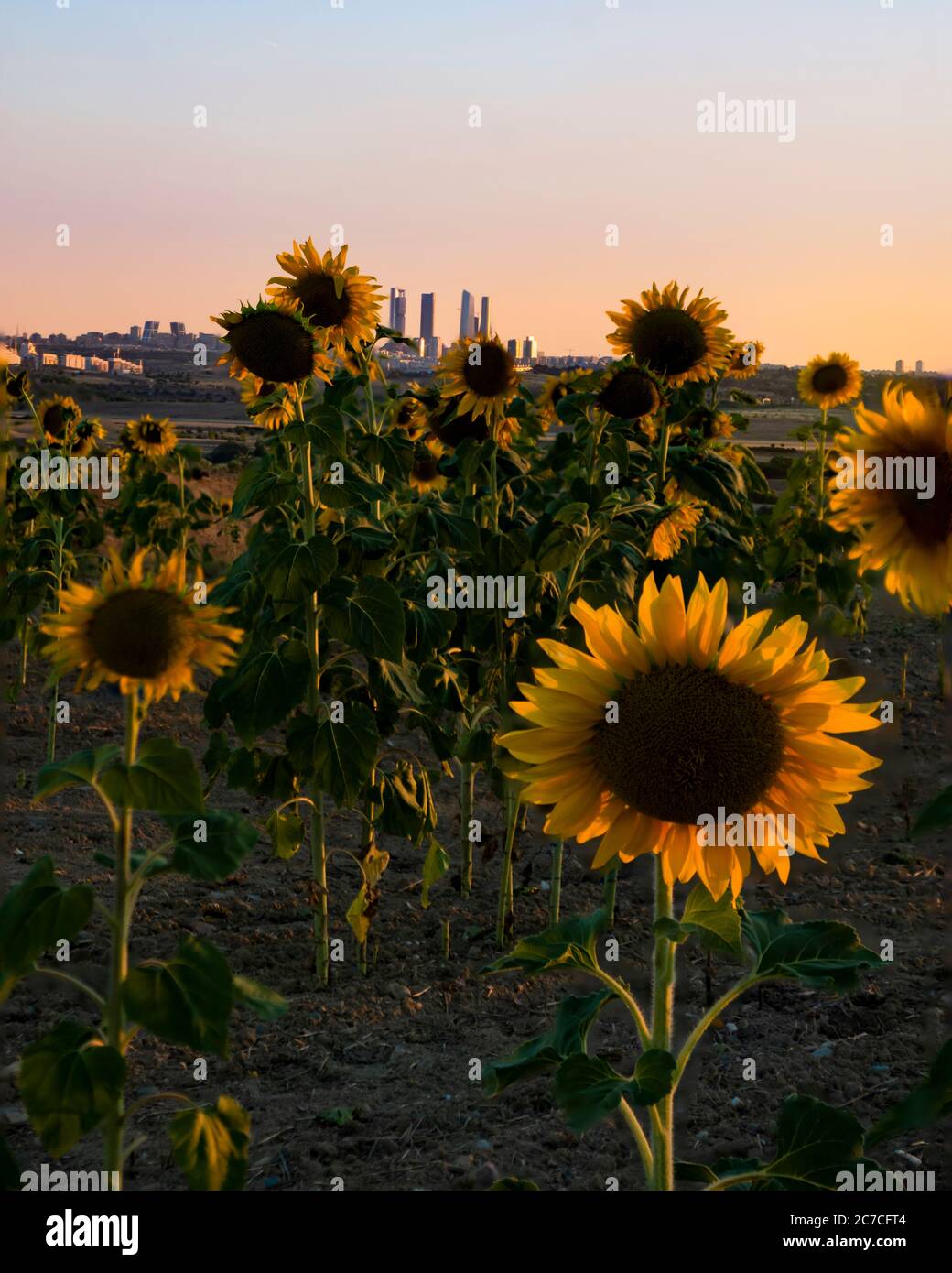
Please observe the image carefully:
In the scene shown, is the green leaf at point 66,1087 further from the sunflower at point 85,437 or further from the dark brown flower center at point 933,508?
the sunflower at point 85,437

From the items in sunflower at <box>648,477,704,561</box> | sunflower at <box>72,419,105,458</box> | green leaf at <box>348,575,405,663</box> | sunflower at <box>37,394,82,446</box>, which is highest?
→ sunflower at <box>72,419,105,458</box>

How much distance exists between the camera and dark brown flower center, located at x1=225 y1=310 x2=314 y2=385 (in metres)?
4.41

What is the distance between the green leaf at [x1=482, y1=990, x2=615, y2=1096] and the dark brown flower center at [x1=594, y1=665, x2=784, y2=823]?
1.83ft

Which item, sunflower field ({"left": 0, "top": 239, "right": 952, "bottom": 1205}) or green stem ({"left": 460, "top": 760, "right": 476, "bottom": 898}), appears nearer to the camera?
sunflower field ({"left": 0, "top": 239, "right": 952, "bottom": 1205})

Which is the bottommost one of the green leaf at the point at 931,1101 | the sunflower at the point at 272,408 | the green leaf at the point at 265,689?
the green leaf at the point at 931,1101

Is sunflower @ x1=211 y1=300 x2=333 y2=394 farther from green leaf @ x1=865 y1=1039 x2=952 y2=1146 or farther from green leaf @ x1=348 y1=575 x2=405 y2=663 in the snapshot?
green leaf @ x1=865 y1=1039 x2=952 y2=1146

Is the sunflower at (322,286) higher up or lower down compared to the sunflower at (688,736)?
higher up

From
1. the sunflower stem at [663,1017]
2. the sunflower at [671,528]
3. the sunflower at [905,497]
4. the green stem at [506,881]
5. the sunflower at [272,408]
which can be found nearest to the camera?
the sunflower at [905,497]

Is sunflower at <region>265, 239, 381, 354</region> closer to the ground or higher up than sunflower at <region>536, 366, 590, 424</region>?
closer to the ground

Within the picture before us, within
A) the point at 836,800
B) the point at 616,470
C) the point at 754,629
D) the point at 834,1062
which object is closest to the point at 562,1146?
the point at 834,1062

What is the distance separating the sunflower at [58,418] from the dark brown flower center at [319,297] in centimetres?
437

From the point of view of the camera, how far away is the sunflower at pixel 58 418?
8969 mm

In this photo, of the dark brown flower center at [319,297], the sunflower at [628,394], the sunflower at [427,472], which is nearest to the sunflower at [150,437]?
the sunflower at [427,472]

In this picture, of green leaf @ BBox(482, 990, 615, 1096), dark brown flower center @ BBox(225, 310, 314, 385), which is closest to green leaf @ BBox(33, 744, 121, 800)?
green leaf @ BBox(482, 990, 615, 1096)
